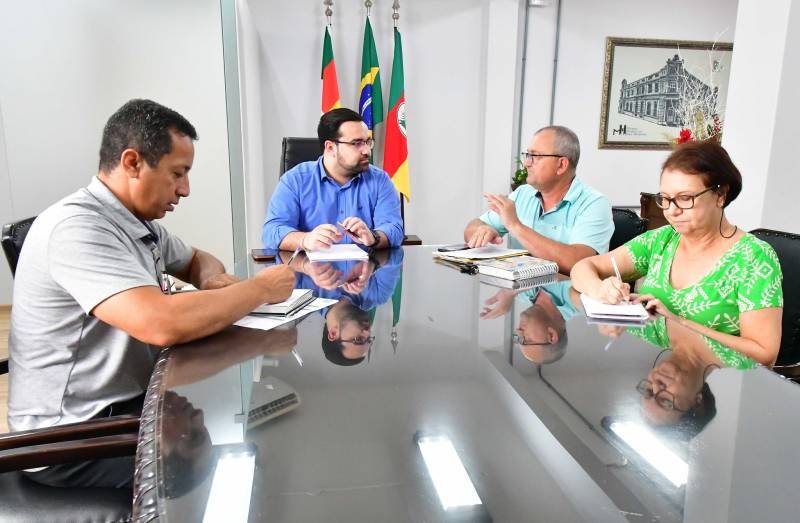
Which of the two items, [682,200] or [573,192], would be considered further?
[573,192]

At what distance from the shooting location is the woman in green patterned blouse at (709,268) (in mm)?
1293

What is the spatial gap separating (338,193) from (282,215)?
11.6 inches

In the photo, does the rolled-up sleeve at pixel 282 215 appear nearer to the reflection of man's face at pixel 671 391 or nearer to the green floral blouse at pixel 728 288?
the green floral blouse at pixel 728 288

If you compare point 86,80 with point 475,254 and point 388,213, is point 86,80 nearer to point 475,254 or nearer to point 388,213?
point 388,213

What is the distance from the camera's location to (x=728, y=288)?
1.39m

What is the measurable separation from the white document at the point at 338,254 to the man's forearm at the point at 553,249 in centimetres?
59

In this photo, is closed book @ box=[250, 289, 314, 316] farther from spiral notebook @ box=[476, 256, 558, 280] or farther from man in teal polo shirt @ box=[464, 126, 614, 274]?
man in teal polo shirt @ box=[464, 126, 614, 274]

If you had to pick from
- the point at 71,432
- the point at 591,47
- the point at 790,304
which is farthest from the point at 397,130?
the point at 71,432

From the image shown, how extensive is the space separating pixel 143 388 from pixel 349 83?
3.79 metres

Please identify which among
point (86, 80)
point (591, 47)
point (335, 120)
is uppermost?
point (591, 47)

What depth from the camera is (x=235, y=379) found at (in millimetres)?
929

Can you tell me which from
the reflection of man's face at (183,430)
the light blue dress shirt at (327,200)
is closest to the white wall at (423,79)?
the light blue dress shirt at (327,200)

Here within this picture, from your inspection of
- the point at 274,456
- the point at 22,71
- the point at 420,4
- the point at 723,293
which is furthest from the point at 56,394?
the point at 420,4

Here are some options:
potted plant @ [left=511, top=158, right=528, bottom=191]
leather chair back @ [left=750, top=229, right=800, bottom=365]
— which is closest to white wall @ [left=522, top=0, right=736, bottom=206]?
potted plant @ [left=511, top=158, right=528, bottom=191]
